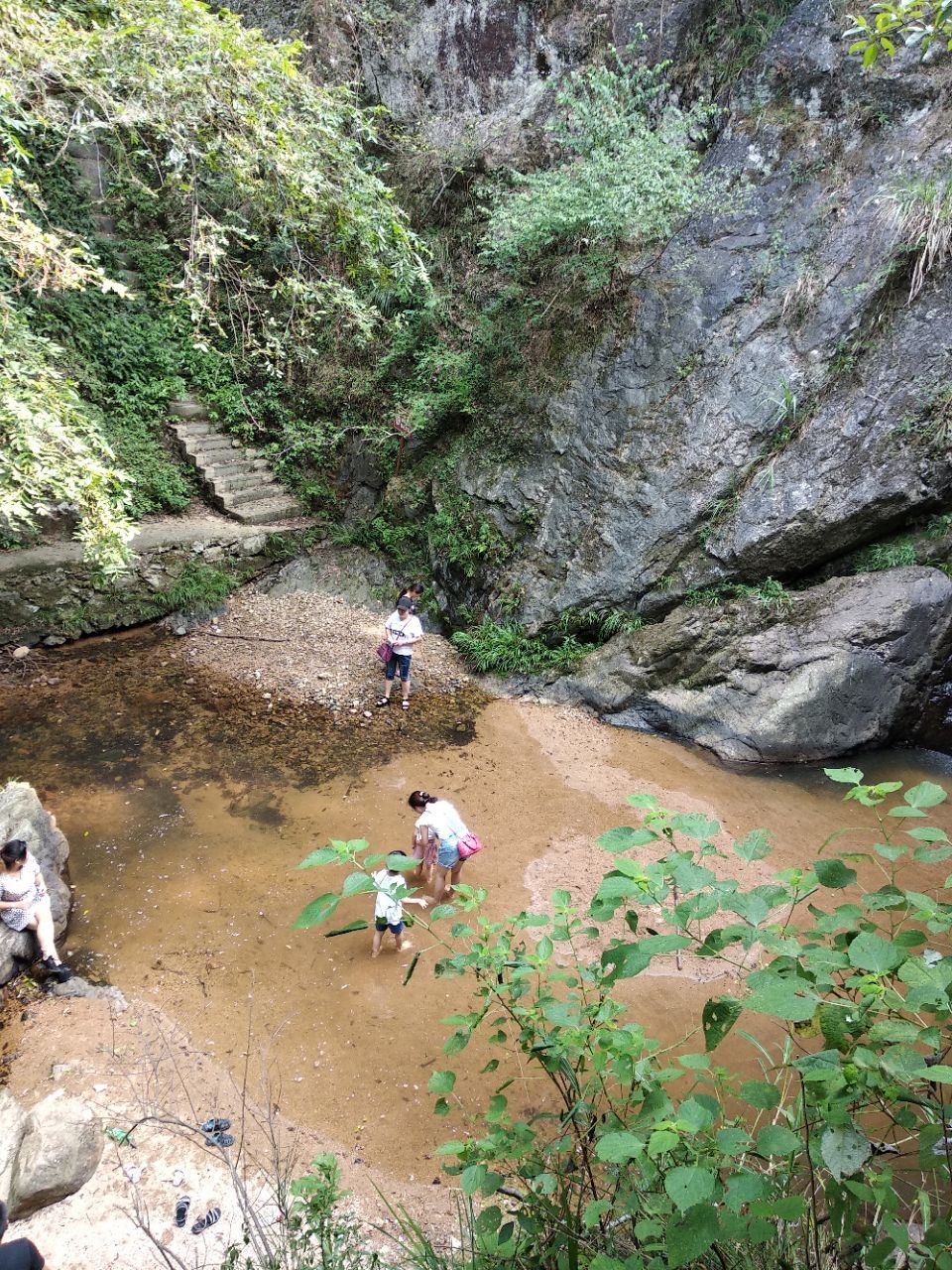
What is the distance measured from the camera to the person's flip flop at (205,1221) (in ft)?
9.76

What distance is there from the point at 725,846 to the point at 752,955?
117cm

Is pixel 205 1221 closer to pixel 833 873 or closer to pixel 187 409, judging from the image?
pixel 833 873

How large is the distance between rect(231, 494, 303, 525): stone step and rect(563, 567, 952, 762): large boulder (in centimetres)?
580

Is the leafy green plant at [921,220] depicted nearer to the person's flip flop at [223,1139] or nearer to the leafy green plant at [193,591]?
the leafy green plant at [193,591]

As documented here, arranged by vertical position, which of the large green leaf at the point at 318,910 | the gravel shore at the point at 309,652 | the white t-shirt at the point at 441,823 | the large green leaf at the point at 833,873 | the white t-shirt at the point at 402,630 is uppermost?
the large green leaf at the point at 833,873

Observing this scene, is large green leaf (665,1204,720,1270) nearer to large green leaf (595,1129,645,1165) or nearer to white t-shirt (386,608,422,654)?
large green leaf (595,1129,645,1165)

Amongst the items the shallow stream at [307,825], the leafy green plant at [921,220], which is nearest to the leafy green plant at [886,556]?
the shallow stream at [307,825]

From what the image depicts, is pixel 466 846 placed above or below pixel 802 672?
below

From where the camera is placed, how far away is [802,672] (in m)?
7.25

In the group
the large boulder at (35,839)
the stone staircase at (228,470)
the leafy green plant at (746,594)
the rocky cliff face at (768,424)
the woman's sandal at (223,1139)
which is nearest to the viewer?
the woman's sandal at (223,1139)

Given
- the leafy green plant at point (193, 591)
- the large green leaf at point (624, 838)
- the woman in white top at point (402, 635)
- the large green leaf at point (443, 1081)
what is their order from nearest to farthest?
the large green leaf at point (624, 838) < the large green leaf at point (443, 1081) < the woman in white top at point (402, 635) < the leafy green plant at point (193, 591)

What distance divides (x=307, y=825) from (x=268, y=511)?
5983mm

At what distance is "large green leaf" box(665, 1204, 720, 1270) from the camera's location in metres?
Result: 1.13

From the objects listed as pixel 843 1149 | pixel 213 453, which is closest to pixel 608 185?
pixel 213 453
